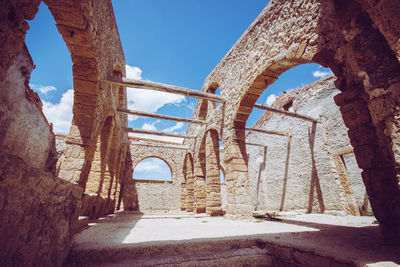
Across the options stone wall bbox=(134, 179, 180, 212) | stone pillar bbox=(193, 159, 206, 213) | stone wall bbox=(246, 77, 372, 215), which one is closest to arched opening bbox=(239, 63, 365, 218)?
stone wall bbox=(246, 77, 372, 215)

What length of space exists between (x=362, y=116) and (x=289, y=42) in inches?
78.3

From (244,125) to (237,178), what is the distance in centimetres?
145

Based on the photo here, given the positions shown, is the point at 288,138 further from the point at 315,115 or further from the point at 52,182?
the point at 52,182

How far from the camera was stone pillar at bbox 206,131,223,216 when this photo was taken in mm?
6471

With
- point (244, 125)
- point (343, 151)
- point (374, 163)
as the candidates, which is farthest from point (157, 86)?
point (343, 151)

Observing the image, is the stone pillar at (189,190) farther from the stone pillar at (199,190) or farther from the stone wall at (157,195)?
the stone wall at (157,195)

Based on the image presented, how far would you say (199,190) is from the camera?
26.6 feet

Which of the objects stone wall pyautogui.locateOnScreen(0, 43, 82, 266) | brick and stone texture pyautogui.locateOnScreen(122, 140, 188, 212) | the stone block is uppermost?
brick and stone texture pyautogui.locateOnScreen(122, 140, 188, 212)

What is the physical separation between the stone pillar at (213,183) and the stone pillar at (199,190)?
4.29 feet

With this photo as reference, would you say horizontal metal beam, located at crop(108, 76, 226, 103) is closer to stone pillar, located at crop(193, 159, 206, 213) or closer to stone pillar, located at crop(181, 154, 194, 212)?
stone pillar, located at crop(193, 159, 206, 213)

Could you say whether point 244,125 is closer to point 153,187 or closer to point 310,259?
point 310,259

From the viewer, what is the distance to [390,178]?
7.48ft

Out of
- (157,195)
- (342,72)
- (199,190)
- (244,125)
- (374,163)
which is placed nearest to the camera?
(374,163)

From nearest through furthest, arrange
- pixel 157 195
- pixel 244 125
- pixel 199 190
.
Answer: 1. pixel 244 125
2. pixel 199 190
3. pixel 157 195
